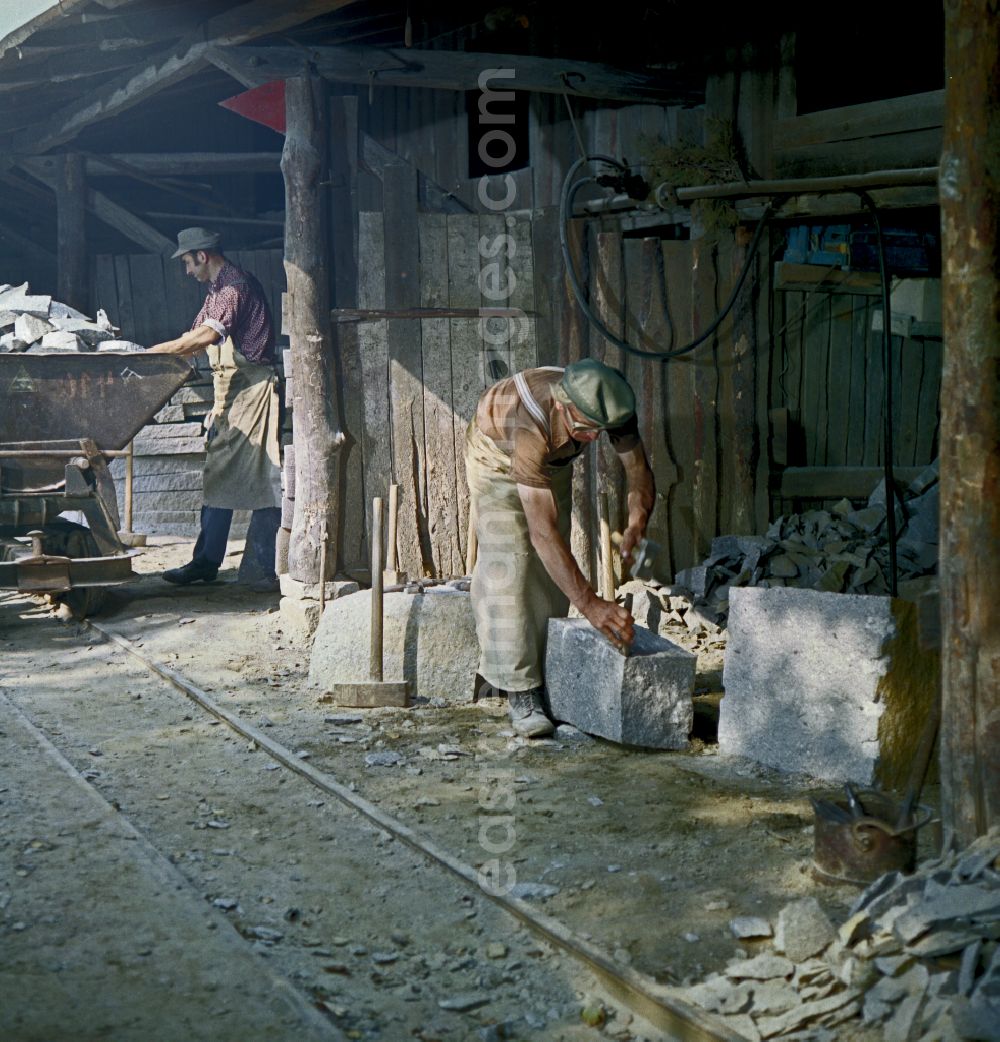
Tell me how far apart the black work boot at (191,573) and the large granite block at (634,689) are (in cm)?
449

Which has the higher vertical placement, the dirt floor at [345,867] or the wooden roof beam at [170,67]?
the wooden roof beam at [170,67]

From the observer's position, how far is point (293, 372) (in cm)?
747

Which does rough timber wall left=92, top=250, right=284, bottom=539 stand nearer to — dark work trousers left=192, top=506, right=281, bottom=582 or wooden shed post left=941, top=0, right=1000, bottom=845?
dark work trousers left=192, top=506, right=281, bottom=582

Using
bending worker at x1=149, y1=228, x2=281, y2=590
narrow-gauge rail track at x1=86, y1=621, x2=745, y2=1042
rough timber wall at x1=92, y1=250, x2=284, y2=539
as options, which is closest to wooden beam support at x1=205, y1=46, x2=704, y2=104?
bending worker at x1=149, y1=228, x2=281, y2=590

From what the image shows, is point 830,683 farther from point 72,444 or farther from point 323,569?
point 72,444

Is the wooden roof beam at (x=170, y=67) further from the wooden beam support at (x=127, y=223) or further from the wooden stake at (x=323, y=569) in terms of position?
the wooden stake at (x=323, y=569)

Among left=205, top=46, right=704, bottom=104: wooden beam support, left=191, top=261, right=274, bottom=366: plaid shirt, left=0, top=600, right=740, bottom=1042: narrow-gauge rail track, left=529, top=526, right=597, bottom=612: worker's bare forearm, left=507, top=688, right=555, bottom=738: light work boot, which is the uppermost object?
left=205, top=46, right=704, bottom=104: wooden beam support

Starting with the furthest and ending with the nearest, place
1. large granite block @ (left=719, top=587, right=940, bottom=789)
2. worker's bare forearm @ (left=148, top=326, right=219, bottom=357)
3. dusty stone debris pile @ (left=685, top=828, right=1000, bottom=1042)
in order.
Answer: worker's bare forearm @ (left=148, top=326, right=219, bottom=357) < large granite block @ (left=719, top=587, right=940, bottom=789) < dusty stone debris pile @ (left=685, top=828, right=1000, bottom=1042)

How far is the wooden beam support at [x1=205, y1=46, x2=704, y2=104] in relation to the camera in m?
6.89

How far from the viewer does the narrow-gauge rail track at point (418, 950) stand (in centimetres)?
303

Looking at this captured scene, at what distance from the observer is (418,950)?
11.1 feet

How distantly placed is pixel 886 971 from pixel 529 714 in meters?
2.61

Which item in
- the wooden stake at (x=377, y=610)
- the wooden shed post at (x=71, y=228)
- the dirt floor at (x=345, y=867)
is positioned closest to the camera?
the dirt floor at (x=345, y=867)

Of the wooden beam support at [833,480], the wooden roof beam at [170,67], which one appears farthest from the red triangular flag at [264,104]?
the wooden beam support at [833,480]
